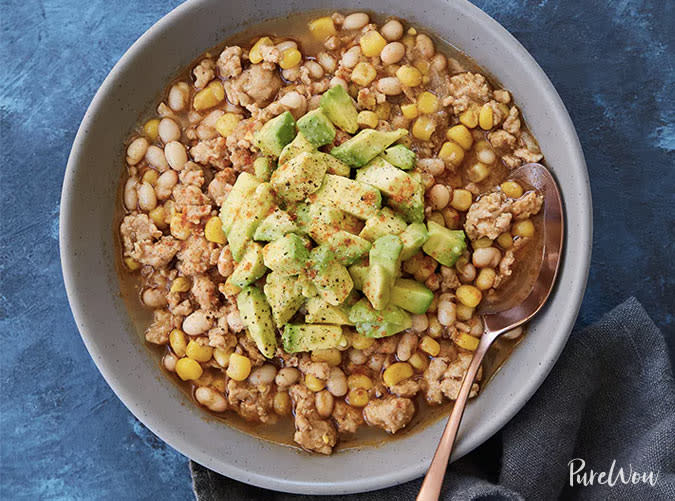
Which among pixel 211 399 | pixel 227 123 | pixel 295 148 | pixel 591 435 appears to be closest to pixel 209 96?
pixel 227 123

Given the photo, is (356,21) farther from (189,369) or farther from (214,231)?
(189,369)

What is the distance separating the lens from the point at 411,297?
3072 mm

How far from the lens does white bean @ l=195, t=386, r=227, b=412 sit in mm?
3316

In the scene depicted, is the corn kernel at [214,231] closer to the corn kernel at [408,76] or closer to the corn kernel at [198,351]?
the corn kernel at [198,351]

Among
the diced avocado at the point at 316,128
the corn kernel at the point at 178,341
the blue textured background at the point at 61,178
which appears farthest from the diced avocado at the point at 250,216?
the blue textured background at the point at 61,178

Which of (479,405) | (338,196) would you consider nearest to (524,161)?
(338,196)

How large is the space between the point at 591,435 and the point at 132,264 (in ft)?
7.69

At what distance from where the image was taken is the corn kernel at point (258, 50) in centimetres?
335

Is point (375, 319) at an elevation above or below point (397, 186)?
below

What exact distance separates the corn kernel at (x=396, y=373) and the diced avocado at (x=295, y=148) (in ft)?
3.45

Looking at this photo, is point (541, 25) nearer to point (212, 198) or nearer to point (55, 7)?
point (212, 198)

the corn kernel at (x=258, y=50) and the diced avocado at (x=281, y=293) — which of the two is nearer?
the diced avocado at (x=281, y=293)

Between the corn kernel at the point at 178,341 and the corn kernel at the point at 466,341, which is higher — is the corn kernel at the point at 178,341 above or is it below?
above

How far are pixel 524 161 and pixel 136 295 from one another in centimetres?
196
